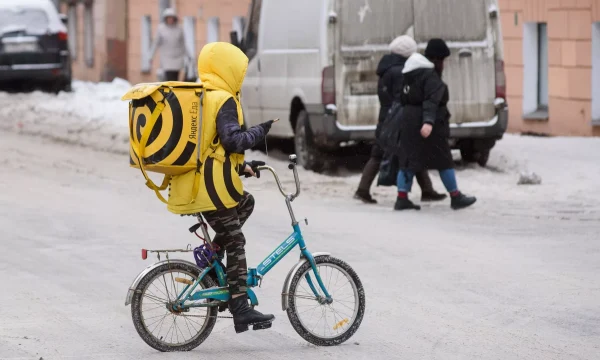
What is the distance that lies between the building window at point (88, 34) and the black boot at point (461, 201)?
28.0 metres

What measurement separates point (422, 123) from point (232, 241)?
20.1 ft

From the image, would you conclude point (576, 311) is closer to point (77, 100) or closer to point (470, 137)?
point (470, 137)

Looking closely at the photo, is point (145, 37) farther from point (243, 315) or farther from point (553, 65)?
point (243, 315)

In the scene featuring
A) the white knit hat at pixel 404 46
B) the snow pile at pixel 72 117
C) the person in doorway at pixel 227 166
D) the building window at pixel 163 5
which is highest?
the building window at pixel 163 5

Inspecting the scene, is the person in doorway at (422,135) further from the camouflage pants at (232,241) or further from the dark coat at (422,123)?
the camouflage pants at (232,241)

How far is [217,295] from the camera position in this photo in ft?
24.2

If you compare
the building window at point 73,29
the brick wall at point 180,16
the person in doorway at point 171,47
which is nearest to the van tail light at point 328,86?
the person in doorway at point 171,47

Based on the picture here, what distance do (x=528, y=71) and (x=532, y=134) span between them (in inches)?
44.2

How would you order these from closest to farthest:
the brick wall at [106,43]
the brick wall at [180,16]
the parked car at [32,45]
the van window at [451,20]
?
the van window at [451,20] < the parked car at [32,45] < the brick wall at [180,16] < the brick wall at [106,43]

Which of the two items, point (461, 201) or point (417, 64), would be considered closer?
point (417, 64)

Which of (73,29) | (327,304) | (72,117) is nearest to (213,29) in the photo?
(72,117)

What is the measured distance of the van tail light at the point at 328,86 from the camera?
15781 mm

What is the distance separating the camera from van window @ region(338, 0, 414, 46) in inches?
619

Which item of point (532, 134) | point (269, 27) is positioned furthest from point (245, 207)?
point (532, 134)
